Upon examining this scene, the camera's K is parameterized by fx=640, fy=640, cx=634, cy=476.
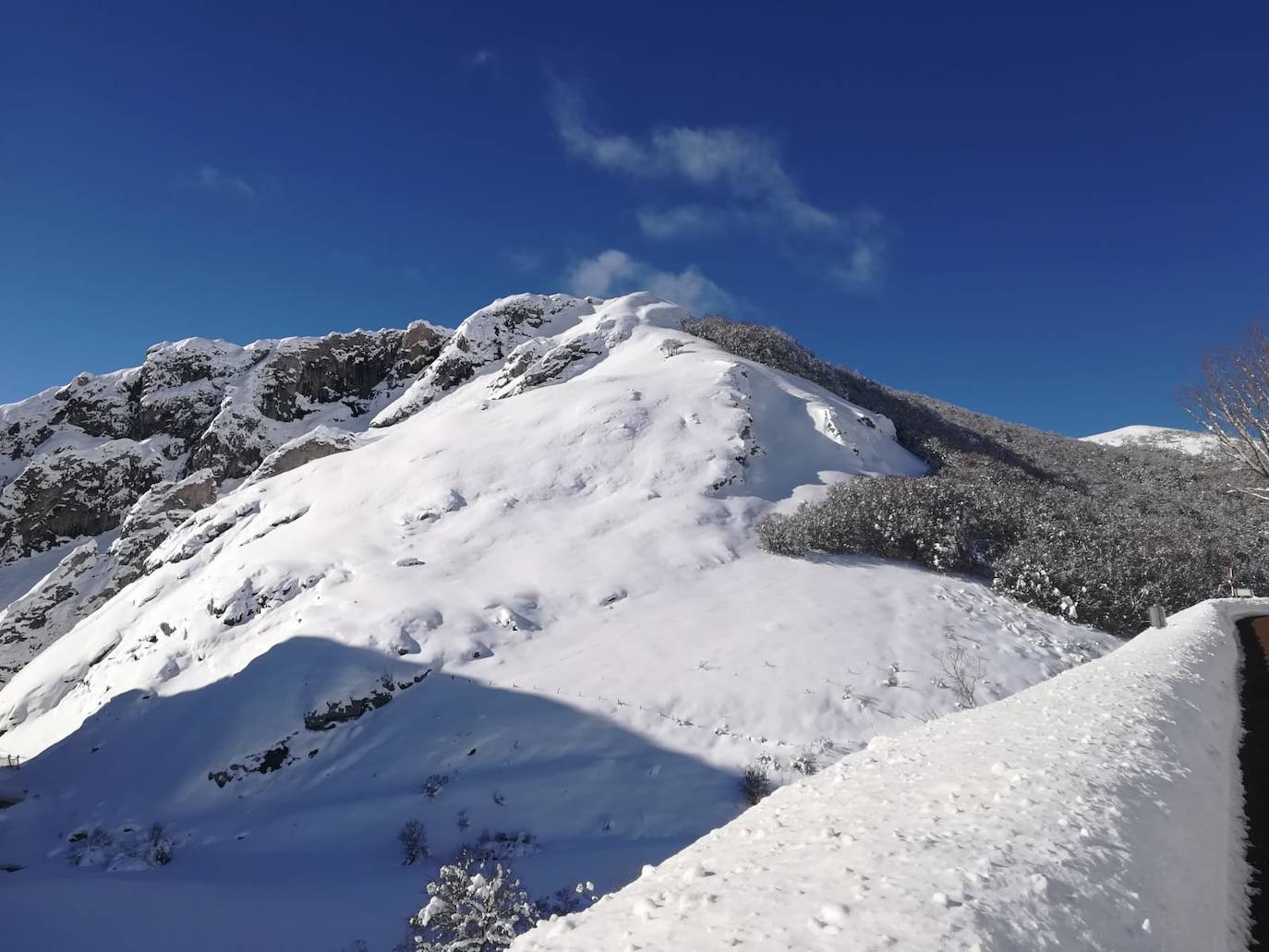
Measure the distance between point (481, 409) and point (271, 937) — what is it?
26622 millimetres

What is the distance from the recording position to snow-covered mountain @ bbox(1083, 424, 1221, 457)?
50.4m

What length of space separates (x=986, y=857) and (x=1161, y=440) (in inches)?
2907

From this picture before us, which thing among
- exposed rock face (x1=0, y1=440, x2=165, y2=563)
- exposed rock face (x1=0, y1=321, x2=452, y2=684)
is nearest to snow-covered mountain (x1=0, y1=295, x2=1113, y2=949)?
exposed rock face (x1=0, y1=321, x2=452, y2=684)

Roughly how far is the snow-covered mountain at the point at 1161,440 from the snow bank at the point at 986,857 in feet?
158

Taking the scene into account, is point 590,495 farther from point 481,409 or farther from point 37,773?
point 37,773

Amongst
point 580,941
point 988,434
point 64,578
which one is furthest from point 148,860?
point 988,434

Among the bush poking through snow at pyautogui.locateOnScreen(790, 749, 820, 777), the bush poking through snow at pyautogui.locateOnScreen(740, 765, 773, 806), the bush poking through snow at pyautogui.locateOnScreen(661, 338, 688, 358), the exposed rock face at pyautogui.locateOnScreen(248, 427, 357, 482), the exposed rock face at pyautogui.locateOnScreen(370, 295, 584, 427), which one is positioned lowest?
the bush poking through snow at pyautogui.locateOnScreen(740, 765, 773, 806)

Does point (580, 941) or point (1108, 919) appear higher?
point (1108, 919)

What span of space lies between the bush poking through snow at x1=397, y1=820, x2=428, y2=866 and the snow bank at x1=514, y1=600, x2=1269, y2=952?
321 inches

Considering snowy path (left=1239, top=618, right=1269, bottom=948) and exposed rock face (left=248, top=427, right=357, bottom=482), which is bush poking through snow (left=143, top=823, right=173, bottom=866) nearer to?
snowy path (left=1239, top=618, right=1269, bottom=948)

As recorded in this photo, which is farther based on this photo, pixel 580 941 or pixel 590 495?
pixel 590 495

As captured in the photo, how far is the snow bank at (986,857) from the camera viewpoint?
3.01 m

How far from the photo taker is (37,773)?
1878cm

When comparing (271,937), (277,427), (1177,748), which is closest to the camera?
(1177,748)
